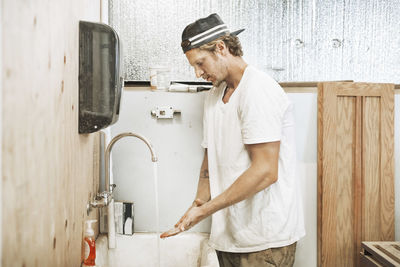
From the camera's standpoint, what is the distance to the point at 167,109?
5.70 ft

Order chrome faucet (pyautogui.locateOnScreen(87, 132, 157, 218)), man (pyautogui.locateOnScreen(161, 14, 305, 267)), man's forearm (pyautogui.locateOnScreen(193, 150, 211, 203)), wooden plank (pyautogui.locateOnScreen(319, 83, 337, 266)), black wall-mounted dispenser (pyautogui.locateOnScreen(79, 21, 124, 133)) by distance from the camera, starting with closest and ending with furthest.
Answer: black wall-mounted dispenser (pyautogui.locateOnScreen(79, 21, 124, 133)) < man (pyautogui.locateOnScreen(161, 14, 305, 267)) < chrome faucet (pyautogui.locateOnScreen(87, 132, 157, 218)) < man's forearm (pyautogui.locateOnScreen(193, 150, 211, 203)) < wooden plank (pyautogui.locateOnScreen(319, 83, 337, 266))

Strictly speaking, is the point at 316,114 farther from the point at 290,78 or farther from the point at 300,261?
the point at 300,261

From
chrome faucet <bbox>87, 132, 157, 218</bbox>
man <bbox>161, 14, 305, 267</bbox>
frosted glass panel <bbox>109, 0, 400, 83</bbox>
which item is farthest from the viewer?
frosted glass panel <bbox>109, 0, 400, 83</bbox>

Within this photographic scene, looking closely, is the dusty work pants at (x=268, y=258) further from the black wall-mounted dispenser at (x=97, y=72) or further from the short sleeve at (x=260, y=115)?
the black wall-mounted dispenser at (x=97, y=72)

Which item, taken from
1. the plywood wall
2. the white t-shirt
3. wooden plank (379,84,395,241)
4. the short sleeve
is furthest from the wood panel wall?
the plywood wall

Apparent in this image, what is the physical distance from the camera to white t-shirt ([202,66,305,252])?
1.29m

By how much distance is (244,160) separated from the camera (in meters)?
1.38

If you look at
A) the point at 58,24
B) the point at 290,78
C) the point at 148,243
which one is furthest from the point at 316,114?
the point at 58,24

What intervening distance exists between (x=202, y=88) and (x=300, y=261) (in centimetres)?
105

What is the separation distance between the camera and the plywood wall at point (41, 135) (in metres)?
0.65

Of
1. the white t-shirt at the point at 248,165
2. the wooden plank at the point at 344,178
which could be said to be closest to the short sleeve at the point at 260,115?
the white t-shirt at the point at 248,165

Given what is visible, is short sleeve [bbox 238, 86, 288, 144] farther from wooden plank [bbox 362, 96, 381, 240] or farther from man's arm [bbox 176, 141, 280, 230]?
wooden plank [bbox 362, 96, 381, 240]

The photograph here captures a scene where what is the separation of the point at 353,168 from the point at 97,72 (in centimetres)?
134

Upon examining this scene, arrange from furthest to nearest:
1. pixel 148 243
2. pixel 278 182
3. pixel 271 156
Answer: pixel 148 243
pixel 278 182
pixel 271 156
